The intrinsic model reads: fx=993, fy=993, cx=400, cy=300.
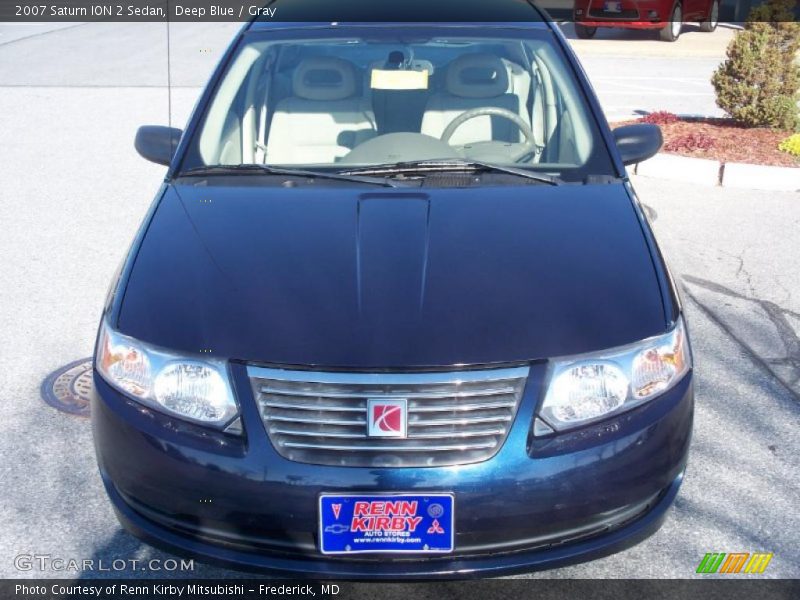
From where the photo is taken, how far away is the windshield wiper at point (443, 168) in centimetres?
360

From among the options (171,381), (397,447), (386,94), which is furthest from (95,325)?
(397,447)

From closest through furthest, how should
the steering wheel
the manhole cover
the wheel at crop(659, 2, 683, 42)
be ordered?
the manhole cover < the steering wheel < the wheel at crop(659, 2, 683, 42)

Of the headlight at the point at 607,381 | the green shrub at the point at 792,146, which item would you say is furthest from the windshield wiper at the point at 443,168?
the green shrub at the point at 792,146

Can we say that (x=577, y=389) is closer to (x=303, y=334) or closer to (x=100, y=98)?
(x=303, y=334)

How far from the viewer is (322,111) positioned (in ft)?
13.9

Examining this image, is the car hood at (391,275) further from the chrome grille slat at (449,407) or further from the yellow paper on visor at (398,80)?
the yellow paper on visor at (398,80)

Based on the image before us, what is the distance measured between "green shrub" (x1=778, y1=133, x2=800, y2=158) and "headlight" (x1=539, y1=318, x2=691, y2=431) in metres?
6.18

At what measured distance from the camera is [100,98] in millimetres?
11789

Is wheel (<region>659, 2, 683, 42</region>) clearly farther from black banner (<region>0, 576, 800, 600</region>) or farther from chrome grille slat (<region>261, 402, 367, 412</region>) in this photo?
chrome grille slat (<region>261, 402, 367, 412</region>)

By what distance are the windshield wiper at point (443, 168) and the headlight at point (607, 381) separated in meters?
1.02

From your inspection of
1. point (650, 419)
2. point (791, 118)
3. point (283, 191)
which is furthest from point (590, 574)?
point (791, 118)

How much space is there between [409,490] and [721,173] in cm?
610

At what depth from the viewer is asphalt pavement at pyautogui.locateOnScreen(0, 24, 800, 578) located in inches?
128

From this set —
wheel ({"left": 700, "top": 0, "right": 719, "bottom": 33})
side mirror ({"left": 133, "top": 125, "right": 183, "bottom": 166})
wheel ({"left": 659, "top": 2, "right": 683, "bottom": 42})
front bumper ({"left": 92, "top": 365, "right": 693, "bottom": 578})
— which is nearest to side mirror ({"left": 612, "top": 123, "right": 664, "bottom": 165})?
front bumper ({"left": 92, "top": 365, "right": 693, "bottom": 578})
